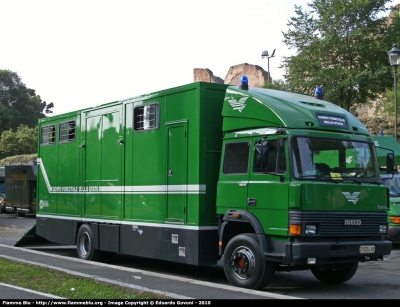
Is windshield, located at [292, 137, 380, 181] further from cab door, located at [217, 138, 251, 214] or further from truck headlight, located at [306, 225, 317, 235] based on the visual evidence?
cab door, located at [217, 138, 251, 214]

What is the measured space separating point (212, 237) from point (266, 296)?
87.9 inches

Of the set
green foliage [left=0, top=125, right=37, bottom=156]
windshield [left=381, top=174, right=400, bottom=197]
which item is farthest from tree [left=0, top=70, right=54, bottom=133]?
windshield [left=381, top=174, right=400, bottom=197]

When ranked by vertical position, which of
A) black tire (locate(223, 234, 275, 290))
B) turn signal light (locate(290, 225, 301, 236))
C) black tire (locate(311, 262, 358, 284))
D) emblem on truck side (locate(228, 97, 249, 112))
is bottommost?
black tire (locate(311, 262, 358, 284))

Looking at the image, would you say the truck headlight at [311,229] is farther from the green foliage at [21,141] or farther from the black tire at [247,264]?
the green foliage at [21,141]

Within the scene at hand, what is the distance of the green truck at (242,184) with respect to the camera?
30.1ft

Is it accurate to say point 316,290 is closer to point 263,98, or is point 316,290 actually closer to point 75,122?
point 263,98

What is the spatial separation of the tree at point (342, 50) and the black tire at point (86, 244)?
60.6ft

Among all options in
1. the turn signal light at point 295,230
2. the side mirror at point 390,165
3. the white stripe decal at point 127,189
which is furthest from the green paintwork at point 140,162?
the side mirror at point 390,165

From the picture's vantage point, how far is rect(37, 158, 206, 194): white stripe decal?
1067 cm

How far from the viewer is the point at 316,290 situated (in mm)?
10008

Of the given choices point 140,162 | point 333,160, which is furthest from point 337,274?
point 140,162

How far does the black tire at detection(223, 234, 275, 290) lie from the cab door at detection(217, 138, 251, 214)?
0.59 m

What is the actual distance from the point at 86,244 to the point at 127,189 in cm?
239

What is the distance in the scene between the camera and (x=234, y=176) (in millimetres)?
10078
